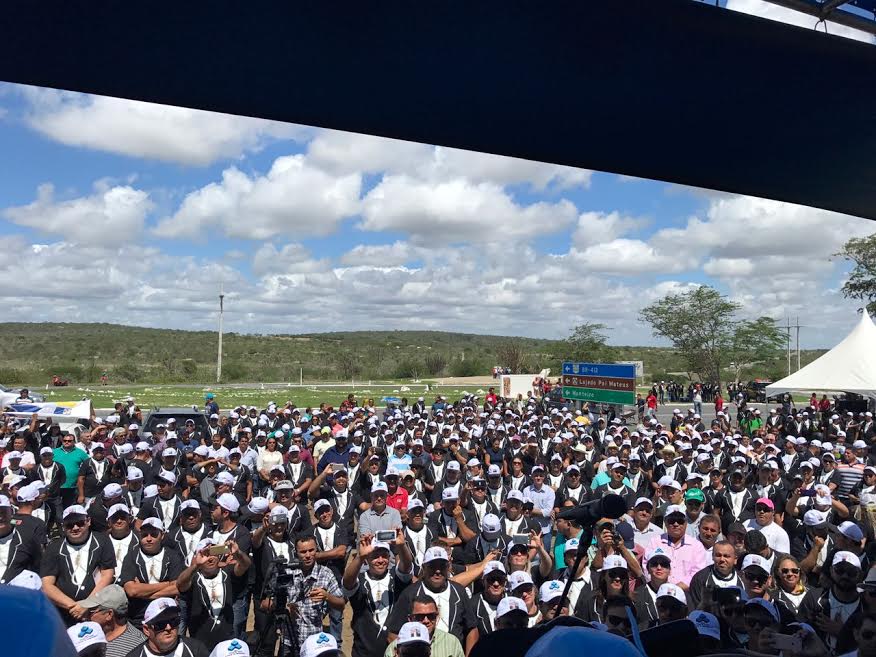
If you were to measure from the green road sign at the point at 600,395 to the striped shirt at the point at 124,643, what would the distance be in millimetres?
16696

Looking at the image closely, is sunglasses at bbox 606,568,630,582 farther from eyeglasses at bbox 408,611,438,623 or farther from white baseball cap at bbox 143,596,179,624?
white baseball cap at bbox 143,596,179,624

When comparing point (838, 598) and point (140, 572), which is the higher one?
point (838, 598)

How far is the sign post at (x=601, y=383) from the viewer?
2020 centimetres

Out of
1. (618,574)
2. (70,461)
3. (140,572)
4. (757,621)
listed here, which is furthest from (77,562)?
(757,621)

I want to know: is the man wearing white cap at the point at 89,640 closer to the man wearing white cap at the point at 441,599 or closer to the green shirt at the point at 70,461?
the man wearing white cap at the point at 441,599

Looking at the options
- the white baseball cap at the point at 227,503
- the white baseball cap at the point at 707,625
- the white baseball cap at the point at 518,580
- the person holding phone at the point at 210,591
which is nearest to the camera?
the white baseball cap at the point at 707,625

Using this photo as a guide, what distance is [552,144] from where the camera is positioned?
7656 millimetres

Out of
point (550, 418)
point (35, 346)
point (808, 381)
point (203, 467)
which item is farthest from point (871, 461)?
point (35, 346)

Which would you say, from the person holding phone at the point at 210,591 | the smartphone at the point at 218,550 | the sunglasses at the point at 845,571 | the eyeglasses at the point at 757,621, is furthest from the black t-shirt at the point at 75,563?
the sunglasses at the point at 845,571

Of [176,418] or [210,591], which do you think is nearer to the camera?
[210,591]

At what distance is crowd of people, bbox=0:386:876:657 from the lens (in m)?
4.57

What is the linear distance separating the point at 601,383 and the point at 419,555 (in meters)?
15.5

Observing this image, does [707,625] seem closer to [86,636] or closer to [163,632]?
[163,632]

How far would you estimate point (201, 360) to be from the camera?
3361 inches
